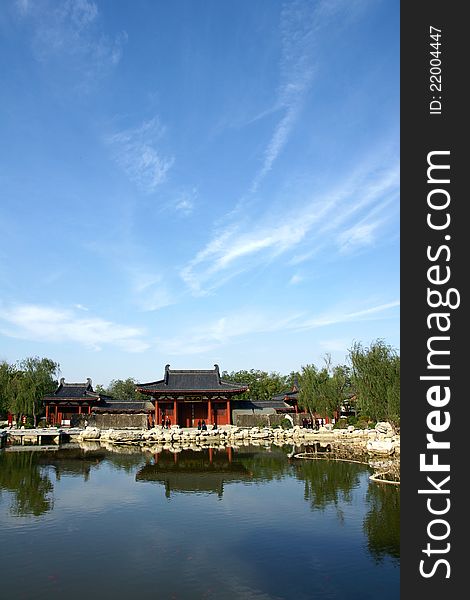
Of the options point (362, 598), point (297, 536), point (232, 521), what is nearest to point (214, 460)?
point (232, 521)

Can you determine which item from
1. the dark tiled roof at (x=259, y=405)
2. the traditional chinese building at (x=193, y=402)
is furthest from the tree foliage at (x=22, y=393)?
the dark tiled roof at (x=259, y=405)

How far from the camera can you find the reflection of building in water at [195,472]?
21.5 metres

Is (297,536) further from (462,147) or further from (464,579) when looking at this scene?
(462,147)

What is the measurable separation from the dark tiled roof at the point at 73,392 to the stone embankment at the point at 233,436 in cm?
673

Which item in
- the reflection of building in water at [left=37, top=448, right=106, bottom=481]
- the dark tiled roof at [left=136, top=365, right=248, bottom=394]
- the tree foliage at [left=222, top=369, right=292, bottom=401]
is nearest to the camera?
the reflection of building in water at [left=37, top=448, right=106, bottom=481]

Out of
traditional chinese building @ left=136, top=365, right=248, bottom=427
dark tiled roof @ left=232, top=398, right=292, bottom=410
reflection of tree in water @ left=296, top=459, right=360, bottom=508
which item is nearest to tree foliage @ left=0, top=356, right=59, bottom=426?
traditional chinese building @ left=136, top=365, right=248, bottom=427

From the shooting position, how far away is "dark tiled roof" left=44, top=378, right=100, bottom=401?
1989 inches

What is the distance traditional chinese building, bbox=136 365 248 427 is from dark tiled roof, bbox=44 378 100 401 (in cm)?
833

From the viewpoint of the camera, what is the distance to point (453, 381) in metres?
6.13

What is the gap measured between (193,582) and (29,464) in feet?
70.4

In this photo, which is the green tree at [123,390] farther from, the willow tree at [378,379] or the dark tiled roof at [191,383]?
the willow tree at [378,379]

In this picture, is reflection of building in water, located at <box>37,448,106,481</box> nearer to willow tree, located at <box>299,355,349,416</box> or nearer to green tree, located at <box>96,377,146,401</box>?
willow tree, located at <box>299,355,349,416</box>

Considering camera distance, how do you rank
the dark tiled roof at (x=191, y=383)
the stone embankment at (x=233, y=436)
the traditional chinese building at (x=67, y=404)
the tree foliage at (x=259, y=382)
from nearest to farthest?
the stone embankment at (x=233, y=436), the dark tiled roof at (x=191, y=383), the traditional chinese building at (x=67, y=404), the tree foliage at (x=259, y=382)

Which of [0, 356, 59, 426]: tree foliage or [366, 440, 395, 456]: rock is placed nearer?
[366, 440, 395, 456]: rock
